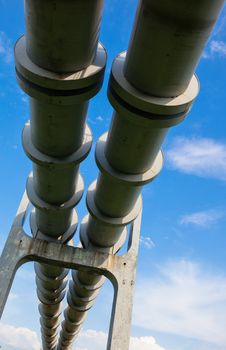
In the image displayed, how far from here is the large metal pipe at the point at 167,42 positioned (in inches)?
127

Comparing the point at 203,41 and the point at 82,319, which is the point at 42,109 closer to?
the point at 203,41

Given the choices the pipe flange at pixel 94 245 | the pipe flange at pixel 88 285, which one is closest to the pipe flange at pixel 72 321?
the pipe flange at pixel 88 285

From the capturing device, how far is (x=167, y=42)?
11.4ft

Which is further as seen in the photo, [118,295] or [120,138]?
[118,295]

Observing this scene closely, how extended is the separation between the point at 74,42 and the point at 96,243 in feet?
20.4

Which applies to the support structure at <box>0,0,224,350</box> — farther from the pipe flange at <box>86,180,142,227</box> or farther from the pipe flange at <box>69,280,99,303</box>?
the pipe flange at <box>69,280,99,303</box>

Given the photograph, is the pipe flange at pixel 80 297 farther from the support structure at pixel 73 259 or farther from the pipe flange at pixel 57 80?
the pipe flange at pixel 57 80

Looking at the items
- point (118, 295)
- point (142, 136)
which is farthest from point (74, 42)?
point (118, 295)

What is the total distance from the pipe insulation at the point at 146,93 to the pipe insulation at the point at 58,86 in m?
0.41

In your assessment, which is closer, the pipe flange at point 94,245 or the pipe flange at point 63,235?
the pipe flange at point 63,235

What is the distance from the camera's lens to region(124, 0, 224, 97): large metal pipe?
3223 millimetres

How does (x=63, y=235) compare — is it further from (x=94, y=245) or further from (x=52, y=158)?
(x=52, y=158)

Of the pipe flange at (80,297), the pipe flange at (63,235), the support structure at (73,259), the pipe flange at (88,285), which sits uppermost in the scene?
the pipe flange at (63,235)

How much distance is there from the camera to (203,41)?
3.60 m
